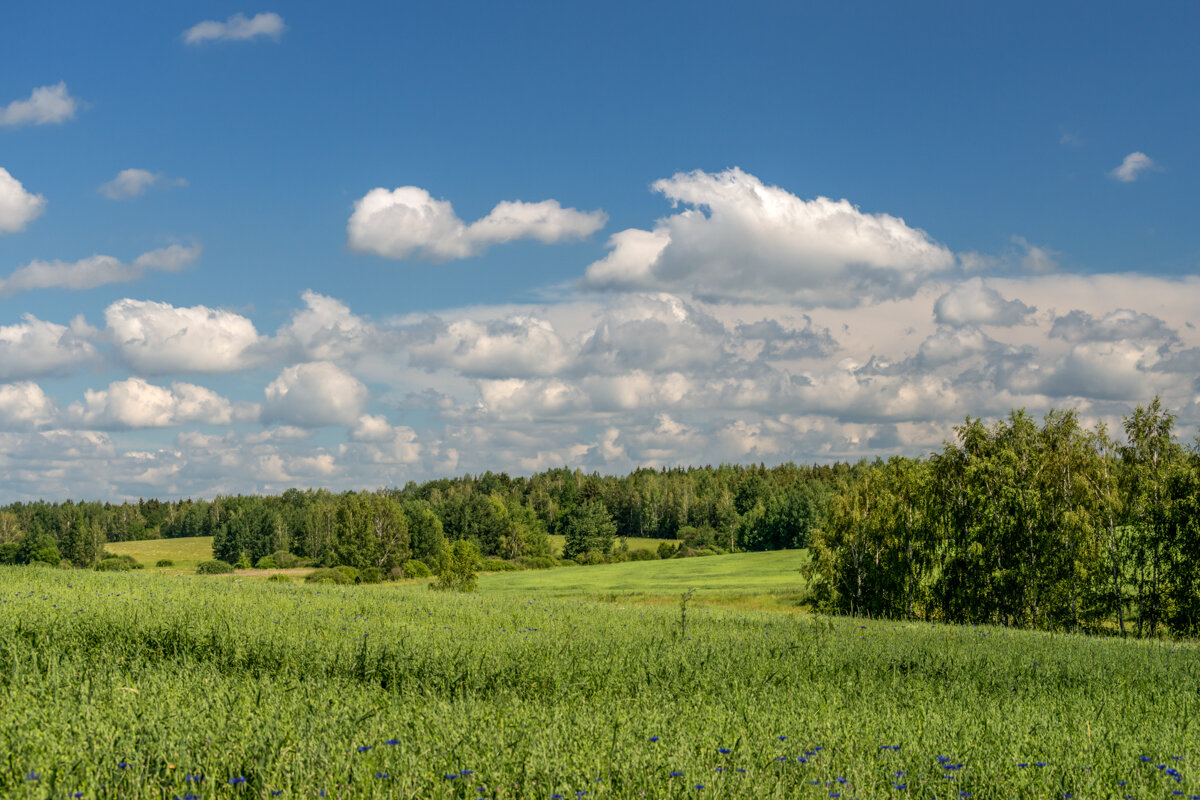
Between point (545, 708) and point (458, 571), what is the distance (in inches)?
1833

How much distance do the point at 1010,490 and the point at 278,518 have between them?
141m

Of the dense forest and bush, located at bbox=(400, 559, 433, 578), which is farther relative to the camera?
bush, located at bbox=(400, 559, 433, 578)

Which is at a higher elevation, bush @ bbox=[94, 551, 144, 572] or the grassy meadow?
the grassy meadow

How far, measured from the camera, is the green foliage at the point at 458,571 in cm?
4519

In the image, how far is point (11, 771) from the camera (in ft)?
17.1

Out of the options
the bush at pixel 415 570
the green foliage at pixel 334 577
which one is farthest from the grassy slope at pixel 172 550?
the green foliage at pixel 334 577

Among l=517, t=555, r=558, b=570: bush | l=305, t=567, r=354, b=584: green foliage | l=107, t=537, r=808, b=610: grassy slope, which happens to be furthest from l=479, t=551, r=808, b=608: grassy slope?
l=517, t=555, r=558, b=570: bush

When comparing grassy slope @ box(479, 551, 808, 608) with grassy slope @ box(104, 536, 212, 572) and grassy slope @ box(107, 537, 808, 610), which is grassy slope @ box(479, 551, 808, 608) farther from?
grassy slope @ box(104, 536, 212, 572)

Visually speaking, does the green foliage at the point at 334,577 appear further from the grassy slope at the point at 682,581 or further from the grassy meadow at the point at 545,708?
the grassy meadow at the point at 545,708

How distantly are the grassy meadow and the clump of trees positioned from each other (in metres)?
22.0

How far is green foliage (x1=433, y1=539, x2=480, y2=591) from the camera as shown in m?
45.2

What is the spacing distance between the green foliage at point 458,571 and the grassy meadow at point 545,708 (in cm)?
2998

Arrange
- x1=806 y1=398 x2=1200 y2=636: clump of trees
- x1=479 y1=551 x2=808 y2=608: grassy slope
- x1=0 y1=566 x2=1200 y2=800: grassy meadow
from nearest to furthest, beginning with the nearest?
x1=0 y1=566 x2=1200 y2=800: grassy meadow < x1=806 y1=398 x2=1200 y2=636: clump of trees < x1=479 y1=551 x2=808 y2=608: grassy slope

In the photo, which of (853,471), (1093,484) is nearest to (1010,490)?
(1093,484)
